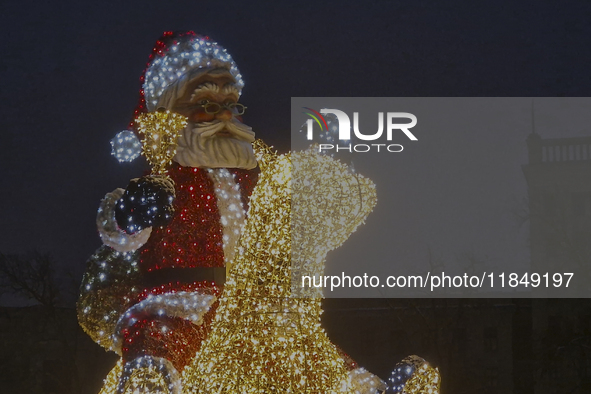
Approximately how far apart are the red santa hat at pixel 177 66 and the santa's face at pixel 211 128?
25 mm

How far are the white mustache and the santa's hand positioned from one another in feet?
0.90

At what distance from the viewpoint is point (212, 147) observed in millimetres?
2223

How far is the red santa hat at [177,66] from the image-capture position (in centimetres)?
222

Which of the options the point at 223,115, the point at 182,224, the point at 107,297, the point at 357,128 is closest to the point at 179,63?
the point at 223,115

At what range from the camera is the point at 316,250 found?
2.05m

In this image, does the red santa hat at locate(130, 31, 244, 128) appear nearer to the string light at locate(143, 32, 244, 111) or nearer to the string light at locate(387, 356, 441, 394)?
the string light at locate(143, 32, 244, 111)

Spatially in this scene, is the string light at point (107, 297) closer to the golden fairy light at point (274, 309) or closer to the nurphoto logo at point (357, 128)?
the golden fairy light at point (274, 309)

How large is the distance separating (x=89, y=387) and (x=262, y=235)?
221cm

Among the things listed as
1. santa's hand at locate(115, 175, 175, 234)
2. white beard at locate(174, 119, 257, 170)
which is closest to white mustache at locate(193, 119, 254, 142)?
white beard at locate(174, 119, 257, 170)

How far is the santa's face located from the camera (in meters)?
2.21

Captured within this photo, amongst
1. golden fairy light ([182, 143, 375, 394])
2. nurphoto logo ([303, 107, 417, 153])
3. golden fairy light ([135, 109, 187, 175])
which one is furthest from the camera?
nurphoto logo ([303, 107, 417, 153])

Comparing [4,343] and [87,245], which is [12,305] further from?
[87,245]

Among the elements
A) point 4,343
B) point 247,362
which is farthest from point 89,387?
point 247,362

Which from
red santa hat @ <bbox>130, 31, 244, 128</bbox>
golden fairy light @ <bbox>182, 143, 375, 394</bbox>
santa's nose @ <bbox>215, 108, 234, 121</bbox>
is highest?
red santa hat @ <bbox>130, 31, 244, 128</bbox>
